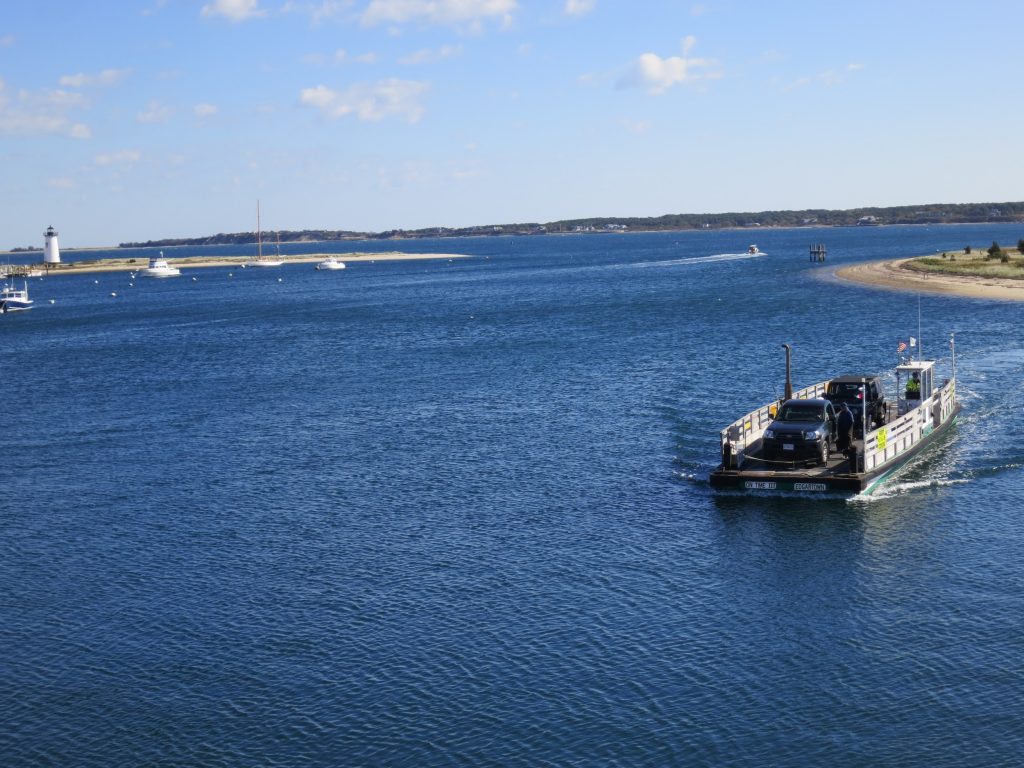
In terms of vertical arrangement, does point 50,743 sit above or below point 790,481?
below

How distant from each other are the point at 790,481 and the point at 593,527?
7154 mm

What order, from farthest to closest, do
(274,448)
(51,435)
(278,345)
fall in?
(278,345) < (51,435) < (274,448)

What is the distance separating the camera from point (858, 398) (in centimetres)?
4384

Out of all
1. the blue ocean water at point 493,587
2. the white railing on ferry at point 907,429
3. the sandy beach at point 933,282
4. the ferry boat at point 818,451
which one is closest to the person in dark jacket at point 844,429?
the ferry boat at point 818,451

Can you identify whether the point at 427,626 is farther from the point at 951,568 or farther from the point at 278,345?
the point at 278,345

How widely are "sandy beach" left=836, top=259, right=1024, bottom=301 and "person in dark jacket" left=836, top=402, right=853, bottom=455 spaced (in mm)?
70422

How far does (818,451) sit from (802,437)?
0.75m

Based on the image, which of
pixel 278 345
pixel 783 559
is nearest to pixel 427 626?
pixel 783 559

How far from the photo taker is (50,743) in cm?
2402

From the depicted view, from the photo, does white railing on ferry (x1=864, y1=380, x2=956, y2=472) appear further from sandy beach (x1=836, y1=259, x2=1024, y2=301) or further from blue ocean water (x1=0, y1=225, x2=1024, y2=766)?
sandy beach (x1=836, y1=259, x2=1024, y2=301)

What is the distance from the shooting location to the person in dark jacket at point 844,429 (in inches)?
1644

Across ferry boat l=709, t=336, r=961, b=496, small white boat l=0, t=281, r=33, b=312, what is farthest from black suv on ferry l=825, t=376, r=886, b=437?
small white boat l=0, t=281, r=33, b=312

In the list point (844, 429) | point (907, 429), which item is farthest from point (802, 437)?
point (907, 429)

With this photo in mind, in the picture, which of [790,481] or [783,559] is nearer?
[783,559]
